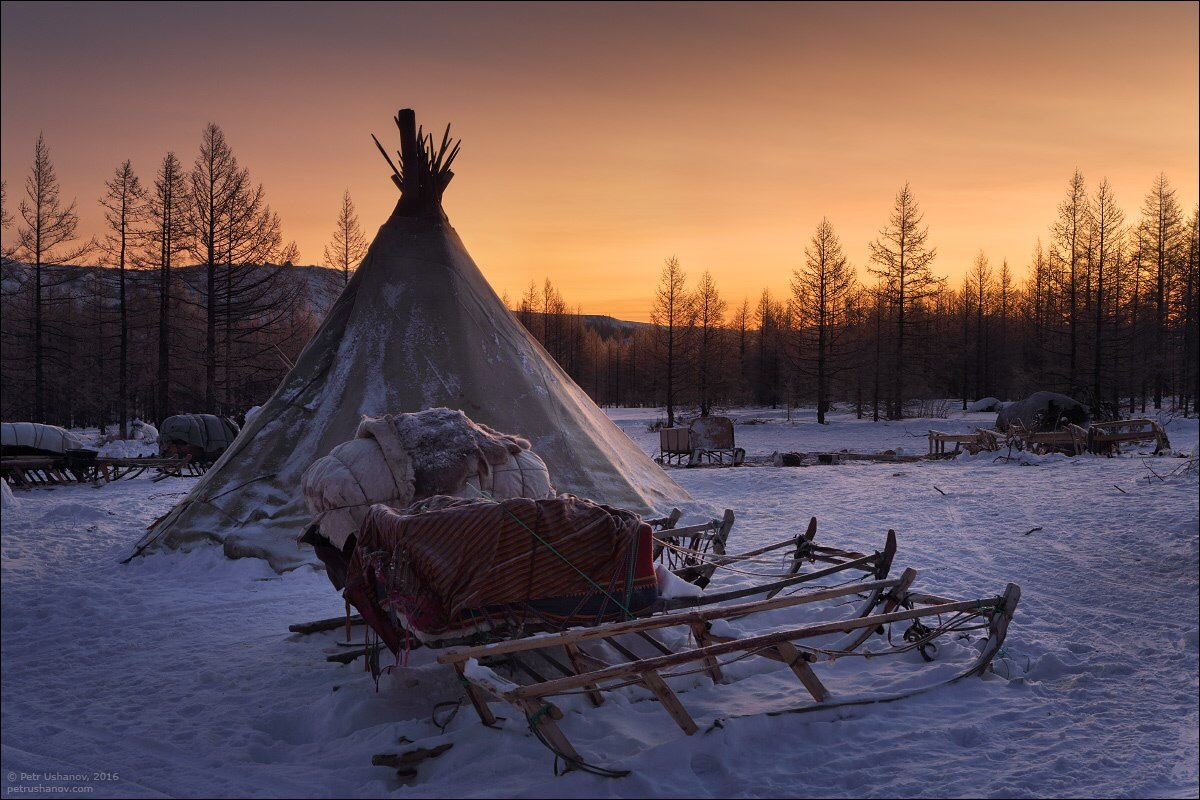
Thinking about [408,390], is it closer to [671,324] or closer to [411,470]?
[411,470]

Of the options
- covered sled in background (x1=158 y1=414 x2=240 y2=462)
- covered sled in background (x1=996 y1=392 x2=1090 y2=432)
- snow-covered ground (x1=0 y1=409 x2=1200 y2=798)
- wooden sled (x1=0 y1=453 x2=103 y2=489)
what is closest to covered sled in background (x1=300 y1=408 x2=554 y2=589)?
snow-covered ground (x1=0 y1=409 x2=1200 y2=798)

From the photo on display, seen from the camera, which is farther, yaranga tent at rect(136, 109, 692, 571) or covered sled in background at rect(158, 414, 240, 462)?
covered sled in background at rect(158, 414, 240, 462)

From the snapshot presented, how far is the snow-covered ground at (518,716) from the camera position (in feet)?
11.2

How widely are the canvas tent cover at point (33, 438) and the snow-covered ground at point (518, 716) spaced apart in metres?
8.25

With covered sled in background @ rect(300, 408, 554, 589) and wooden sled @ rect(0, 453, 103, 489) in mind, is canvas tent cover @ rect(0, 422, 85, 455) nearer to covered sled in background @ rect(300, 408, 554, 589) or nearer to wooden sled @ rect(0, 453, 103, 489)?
wooden sled @ rect(0, 453, 103, 489)

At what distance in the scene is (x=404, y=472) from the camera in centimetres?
568

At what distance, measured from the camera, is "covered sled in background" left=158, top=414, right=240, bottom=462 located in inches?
671

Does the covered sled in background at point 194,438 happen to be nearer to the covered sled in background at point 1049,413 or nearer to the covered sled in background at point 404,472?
the covered sled in background at point 404,472

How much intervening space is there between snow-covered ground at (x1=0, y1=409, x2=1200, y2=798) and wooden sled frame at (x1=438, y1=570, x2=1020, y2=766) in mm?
149

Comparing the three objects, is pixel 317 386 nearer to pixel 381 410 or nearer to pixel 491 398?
pixel 381 410

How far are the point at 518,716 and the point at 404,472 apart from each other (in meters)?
2.23

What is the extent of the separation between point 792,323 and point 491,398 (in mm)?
46938

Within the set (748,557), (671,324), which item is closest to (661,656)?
(748,557)

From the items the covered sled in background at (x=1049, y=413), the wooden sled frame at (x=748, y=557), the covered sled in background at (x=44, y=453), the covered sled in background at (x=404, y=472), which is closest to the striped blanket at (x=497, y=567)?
the wooden sled frame at (x=748, y=557)
